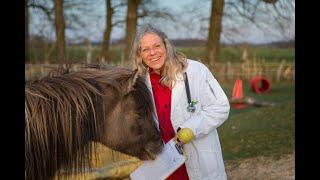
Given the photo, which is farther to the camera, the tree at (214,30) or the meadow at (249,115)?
the tree at (214,30)

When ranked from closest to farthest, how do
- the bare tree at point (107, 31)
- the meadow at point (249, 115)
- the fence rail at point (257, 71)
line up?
the meadow at point (249, 115) < the bare tree at point (107, 31) < the fence rail at point (257, 71)

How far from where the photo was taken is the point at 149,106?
10.7ft

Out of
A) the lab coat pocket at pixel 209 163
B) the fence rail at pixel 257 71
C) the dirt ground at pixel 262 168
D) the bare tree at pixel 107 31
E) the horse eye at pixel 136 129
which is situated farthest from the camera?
the fence rail at pixel 257 71

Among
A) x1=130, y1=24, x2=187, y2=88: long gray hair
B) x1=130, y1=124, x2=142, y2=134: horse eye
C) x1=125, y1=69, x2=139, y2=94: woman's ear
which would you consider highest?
x1=130, y1=24, x2=187, y2=88: long gray hair

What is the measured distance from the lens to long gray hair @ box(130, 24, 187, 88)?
12.1ft

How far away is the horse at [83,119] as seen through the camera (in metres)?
2.99

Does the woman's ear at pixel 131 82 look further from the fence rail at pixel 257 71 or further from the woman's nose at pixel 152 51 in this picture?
the fence rail at pixel 257 71

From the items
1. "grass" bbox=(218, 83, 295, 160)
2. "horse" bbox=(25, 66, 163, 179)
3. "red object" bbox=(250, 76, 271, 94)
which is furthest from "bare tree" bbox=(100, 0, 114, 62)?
"horse" bbox=(25, 66, 163, 179)

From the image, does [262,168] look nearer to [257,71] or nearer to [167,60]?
[167,60]

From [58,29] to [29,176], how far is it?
14.3 metres

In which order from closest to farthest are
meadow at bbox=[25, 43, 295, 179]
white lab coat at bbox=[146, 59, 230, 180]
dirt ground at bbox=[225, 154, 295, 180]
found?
meadow at bbox=[25, 43, 295, 179] < white lab coat at bbox=[146, 59, 230, 180] < dirt ground at bbox=[225, 154, 295, 180]

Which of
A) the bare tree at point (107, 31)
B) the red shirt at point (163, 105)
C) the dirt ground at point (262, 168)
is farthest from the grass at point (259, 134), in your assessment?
the bare tree at point (107, 31)

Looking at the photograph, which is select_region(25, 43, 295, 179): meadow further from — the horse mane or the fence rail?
the horse mane

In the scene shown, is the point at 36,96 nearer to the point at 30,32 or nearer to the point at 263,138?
the point at 263,138
